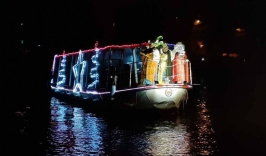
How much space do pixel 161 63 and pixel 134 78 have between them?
5.45ft

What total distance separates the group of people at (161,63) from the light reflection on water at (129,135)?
5.05ft

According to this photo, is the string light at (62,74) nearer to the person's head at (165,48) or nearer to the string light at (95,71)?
the string light at (95,71)

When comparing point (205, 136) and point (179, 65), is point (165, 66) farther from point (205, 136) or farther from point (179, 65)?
point (205, 136)

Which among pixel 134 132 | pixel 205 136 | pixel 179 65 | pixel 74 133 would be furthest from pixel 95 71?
pixel 205 136

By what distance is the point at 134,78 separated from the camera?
63.1 ft

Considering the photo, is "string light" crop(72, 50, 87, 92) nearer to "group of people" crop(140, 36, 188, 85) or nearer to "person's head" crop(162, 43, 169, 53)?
"group of people" crop(140, 36, 188, 85)

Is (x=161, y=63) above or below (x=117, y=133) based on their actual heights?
above

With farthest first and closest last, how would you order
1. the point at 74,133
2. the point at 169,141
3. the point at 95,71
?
the point at 95,71
the point at 74,133
the point at 169,141

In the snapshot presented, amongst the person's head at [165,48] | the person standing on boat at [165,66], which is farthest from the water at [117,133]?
the person's head at [165,48]

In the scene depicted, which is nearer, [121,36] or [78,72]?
[78,72]

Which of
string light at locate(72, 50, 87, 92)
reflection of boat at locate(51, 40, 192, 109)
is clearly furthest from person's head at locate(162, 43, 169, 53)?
string light at locate(72, 50, 87, 92)

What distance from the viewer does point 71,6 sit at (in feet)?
149

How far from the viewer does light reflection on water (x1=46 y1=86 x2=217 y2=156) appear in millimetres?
11383

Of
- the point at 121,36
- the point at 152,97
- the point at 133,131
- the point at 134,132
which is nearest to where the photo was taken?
the point at 134,132
